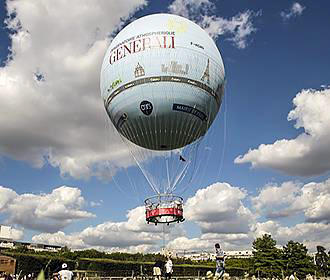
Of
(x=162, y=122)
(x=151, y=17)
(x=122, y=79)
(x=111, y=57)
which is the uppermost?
(x=151, y=17)

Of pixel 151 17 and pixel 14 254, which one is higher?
pixel 151 17

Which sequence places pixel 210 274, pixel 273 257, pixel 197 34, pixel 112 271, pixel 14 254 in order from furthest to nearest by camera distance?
pixel 273 257 → pixel 112 271 → pixel 14 254 → pixel 197 34 → pixel 210 274

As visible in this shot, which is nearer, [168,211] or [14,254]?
[168,211]

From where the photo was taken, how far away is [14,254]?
60.2 metres

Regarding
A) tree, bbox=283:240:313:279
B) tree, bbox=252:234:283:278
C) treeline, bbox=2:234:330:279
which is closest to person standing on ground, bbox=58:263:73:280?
treeline, bbox=2:234:330:279

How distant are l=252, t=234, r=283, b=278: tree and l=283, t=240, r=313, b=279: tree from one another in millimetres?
1493

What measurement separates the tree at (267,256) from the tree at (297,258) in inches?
58.8

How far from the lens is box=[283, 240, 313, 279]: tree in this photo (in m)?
78.1

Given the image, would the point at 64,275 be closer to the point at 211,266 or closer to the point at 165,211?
the point at 165,211

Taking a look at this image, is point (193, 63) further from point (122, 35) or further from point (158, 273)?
point (158, 273)

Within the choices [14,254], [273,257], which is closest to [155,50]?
[14,254]

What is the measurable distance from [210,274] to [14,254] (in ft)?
206

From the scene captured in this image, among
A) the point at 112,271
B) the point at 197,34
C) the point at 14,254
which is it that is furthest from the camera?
the point at 112,271

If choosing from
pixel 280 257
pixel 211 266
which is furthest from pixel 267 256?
pixel 211 266
